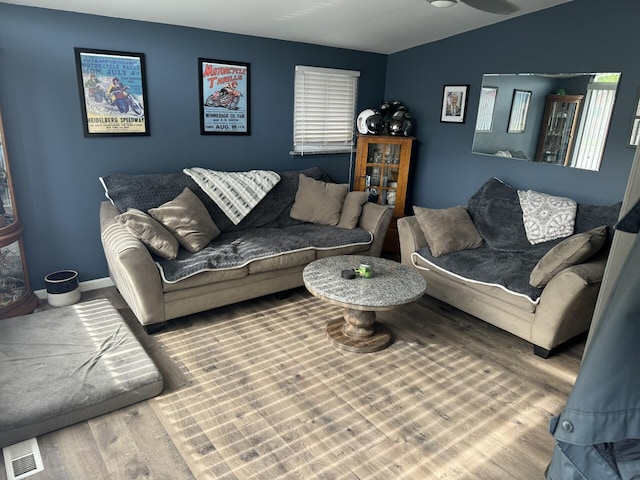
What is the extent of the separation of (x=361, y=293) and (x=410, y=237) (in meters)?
1.16

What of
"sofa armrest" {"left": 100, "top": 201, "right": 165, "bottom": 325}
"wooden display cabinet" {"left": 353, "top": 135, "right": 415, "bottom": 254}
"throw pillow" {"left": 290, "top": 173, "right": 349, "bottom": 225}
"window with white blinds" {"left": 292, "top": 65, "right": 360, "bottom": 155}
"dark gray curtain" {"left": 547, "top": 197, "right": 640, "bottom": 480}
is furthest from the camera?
"wooden display cabinet" {"left": 353, "top": 135, "right": 415, "bottom": 254}

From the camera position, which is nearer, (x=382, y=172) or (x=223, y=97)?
(x=223, y=97)

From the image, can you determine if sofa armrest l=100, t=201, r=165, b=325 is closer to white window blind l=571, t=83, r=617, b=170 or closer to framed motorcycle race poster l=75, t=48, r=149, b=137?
framed motorcycle race poster l=75, t=48, r=149, b=137

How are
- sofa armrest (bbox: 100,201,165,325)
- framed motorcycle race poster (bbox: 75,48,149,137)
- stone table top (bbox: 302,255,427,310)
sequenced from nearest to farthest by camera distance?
1. stone table top (bbox: 302,255,427,310)
2. sofa armrest (bbox: 100,201,165,325)
3. framed motorcycle race poster (bbox: 75,48,149,137)

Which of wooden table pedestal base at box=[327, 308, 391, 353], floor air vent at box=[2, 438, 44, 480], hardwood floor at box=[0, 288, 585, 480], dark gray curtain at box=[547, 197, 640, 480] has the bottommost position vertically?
floor air vent at box=[2, 438, 44, 480]

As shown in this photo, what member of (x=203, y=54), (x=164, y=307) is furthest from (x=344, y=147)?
(x=164, y=307)

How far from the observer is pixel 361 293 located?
2.53 metres

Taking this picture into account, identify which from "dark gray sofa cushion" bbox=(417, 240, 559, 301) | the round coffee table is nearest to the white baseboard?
the round coffee table

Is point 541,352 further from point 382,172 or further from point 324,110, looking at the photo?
point 324,110

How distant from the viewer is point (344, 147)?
473cm

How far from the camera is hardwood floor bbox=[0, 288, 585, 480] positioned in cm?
182

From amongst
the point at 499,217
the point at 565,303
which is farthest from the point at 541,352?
the point at 499,217

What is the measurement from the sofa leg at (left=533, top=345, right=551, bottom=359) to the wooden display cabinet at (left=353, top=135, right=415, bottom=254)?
6.29ft

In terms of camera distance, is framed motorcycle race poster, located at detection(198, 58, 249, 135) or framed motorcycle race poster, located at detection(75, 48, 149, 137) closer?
framed motorcycle race poster, located at detection(75, 48, 149, 137)
